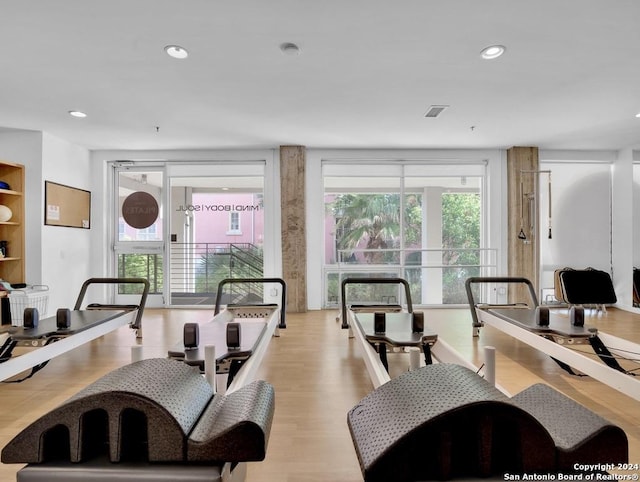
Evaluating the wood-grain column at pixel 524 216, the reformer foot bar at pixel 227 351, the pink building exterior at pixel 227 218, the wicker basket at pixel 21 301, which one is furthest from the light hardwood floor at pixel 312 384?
the pink building exterior at pixel 227 218

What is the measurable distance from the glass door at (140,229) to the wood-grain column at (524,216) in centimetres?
595

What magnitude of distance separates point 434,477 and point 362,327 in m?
2.39

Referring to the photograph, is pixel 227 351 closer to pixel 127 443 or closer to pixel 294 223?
pixel 127 443

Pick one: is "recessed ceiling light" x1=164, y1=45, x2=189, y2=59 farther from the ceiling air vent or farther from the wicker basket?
the wicker basket

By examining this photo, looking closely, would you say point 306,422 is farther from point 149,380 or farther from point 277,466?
point 149,380

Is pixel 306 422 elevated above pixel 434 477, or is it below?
below

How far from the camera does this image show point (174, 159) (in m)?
6.13

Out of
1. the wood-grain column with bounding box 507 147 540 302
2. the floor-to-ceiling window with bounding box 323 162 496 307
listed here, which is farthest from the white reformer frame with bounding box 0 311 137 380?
the wood-grain column with bounding box 507 147 540 302

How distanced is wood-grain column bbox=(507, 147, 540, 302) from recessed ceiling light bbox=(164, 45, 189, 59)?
526 cm

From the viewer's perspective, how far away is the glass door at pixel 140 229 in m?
6.27

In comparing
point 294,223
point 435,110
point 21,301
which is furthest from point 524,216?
point 21,301

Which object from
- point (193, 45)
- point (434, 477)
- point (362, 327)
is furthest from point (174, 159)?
point (434, 477)

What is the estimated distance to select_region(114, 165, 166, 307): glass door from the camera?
20.6 feet

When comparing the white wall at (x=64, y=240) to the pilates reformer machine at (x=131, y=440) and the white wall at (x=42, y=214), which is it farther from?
the pilates reformer machine at (x=131, y=440)
